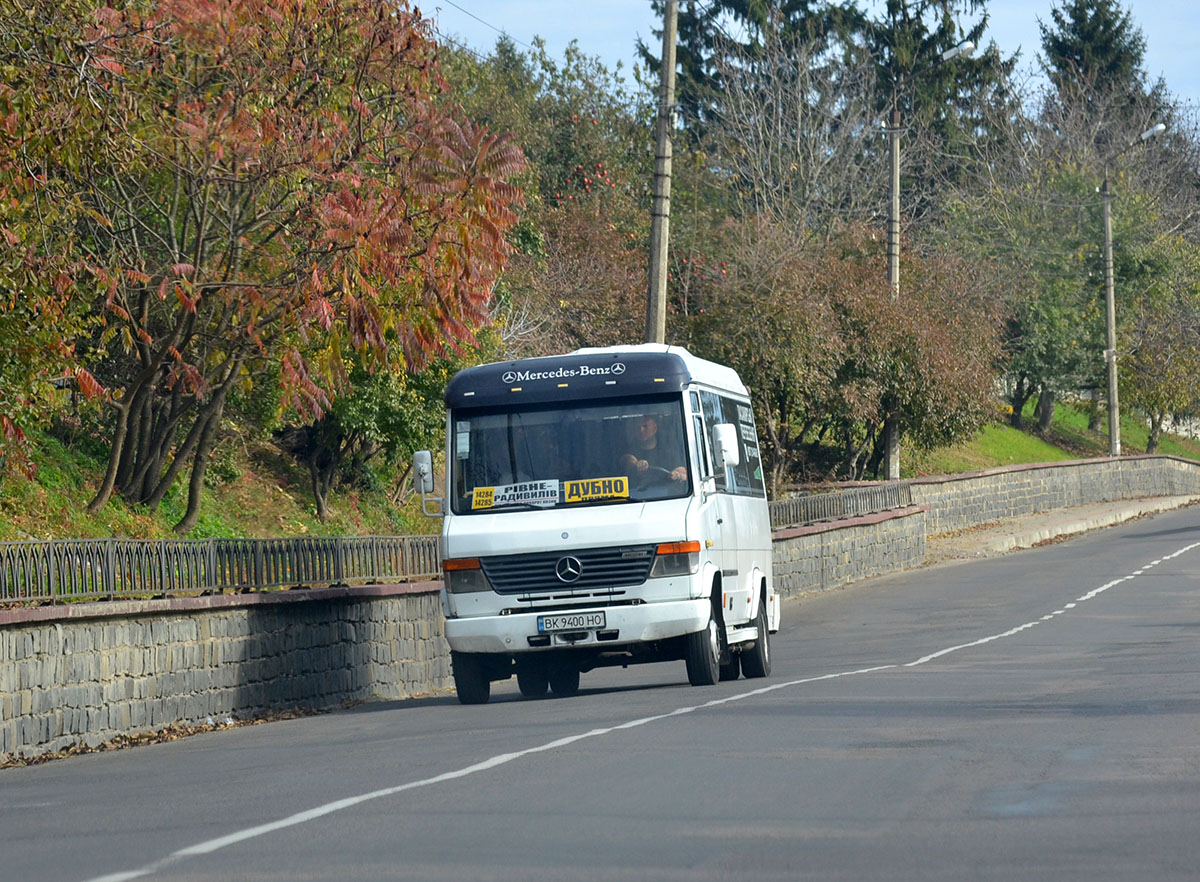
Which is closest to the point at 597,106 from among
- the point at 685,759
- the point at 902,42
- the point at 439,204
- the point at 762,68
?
the point at 762,68

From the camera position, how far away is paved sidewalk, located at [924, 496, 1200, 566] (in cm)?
3962

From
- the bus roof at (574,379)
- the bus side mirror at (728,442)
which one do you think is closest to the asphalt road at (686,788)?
the bus side mirror at (728,442)

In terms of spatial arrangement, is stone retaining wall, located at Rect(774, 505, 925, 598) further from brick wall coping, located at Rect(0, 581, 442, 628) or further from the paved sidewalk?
brick wall coping, located at Rect(0, 581, 442, 628)

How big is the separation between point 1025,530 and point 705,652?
28823mm

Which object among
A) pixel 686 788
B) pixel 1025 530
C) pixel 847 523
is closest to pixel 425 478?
pixel 686 788

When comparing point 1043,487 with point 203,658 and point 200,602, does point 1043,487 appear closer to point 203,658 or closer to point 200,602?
point 203,658

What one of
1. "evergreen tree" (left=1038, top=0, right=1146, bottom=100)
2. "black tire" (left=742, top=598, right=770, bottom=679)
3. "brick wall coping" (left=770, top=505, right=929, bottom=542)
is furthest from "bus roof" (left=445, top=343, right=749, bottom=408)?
"evergreen tree" (left=1038, top=0, right=1146, bottom=100)

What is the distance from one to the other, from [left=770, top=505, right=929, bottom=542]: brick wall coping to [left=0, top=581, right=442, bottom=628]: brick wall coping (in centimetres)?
969

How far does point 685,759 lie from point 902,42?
5752 cm

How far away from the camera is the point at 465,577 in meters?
15.8

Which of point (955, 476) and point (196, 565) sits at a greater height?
point (955, 476)

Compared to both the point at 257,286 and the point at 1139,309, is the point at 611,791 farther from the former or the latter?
the point at 1139,309

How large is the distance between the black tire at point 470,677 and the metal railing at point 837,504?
13.7 m

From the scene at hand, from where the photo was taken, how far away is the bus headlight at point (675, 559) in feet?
50.8
